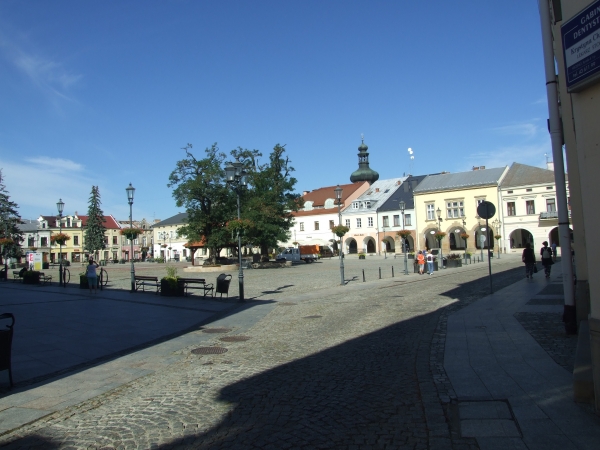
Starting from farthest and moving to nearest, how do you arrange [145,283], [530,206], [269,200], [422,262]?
[530,206]
[269,200]
[422,262]
[145,283]

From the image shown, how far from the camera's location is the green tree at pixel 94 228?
84.5m

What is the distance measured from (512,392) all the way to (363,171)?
282 ft

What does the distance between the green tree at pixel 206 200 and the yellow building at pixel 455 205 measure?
88.4ft

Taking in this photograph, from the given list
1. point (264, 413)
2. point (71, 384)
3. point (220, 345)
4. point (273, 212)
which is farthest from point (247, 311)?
point (273, 212)

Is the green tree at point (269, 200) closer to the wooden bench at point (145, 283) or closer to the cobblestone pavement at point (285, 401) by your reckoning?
the wooden bench at point (145, 283)

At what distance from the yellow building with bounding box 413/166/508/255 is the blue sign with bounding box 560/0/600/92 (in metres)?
54.7

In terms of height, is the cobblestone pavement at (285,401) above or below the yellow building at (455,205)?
below

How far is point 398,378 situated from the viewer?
6895 millimetres

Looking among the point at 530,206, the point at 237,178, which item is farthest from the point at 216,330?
the point at 530,206

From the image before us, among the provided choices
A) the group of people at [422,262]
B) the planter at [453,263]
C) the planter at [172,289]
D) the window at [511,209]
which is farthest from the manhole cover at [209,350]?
the window at [511,209]

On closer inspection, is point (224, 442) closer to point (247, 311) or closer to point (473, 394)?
point (473, 394)

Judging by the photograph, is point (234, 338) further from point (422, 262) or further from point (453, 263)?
point (453, 263)

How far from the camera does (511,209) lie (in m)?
58.4

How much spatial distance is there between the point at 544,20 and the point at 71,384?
11179mm
